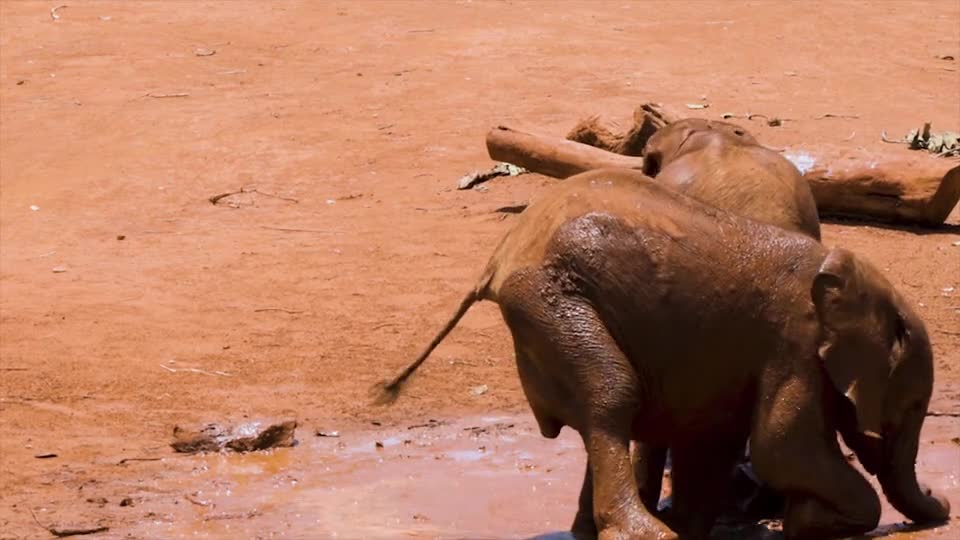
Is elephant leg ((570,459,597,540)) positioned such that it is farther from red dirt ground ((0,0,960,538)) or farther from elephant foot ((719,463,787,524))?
elephant foot ((719,463,787,524))

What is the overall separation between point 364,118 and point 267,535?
852cm

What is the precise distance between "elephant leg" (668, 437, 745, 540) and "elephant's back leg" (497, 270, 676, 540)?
2.00 feet

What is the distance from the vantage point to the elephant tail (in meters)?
6.29

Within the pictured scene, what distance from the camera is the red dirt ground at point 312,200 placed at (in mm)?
8500

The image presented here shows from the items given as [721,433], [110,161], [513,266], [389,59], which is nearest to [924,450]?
[721,433]

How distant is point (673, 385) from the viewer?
6.03 m

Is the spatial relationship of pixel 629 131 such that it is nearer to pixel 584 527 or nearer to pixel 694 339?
pixel 584 527

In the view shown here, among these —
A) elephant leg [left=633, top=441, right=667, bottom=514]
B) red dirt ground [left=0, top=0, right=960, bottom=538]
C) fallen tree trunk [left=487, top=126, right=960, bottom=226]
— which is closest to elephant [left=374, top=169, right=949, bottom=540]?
elephant leg [left=633, top=441, right=667, bottom=514]

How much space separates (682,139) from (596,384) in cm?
167

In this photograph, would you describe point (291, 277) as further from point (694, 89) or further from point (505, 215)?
point (694, 89)

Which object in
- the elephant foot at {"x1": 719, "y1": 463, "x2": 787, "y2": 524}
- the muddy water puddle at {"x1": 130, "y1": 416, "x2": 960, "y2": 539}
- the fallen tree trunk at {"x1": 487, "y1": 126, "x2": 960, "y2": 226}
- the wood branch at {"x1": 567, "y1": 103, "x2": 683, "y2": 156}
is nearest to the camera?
the elephant foot at {"x1": 719, "y1": 463, "x2": 787, "y2": 524}

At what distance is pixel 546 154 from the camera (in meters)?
12.1

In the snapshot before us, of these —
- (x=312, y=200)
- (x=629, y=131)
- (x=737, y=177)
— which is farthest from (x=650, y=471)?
(x=312, y=200)

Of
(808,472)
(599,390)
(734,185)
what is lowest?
(808,472)
